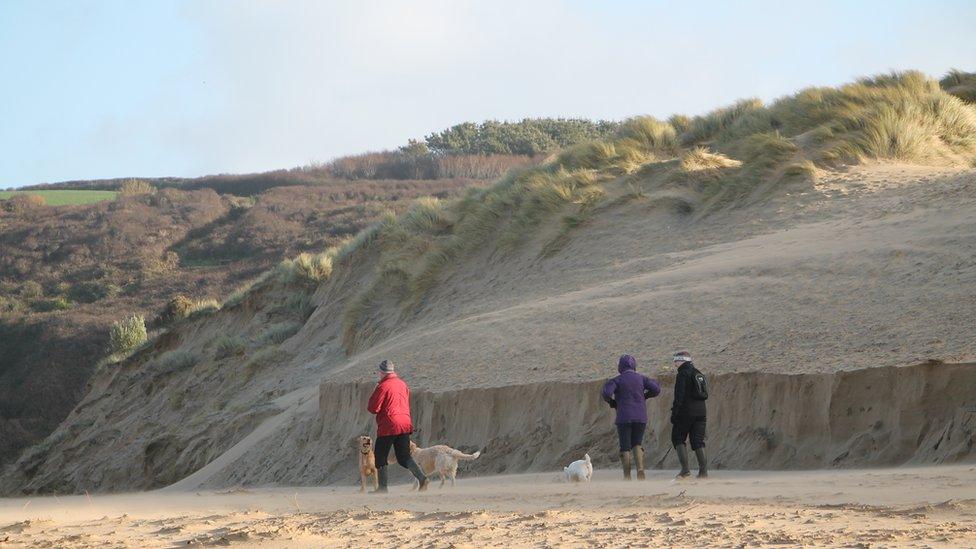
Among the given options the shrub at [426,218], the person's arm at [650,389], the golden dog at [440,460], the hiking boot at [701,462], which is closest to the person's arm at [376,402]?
the golden dog at [440,460]

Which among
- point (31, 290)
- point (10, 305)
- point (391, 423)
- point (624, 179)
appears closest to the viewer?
point (391, 423)

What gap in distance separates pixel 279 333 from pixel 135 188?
5793 centimetres

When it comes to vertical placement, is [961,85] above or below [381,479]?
above

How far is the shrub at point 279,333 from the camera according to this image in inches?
1235

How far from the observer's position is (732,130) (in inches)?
1229

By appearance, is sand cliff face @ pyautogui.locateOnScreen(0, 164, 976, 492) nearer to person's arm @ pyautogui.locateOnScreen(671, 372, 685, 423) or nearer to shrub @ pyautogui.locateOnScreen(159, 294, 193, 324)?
person's arm @ pyautogui.locateOnScreen(671, 372, 685, 423)

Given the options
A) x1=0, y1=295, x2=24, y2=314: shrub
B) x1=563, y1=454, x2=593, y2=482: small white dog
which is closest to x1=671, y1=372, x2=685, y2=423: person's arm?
x1=563, y1=454, x2=593, y2=482: small white dog

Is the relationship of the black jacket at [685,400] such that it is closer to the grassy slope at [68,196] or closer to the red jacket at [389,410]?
the red jacket at [389,410]

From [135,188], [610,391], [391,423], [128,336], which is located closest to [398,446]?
[391,423]

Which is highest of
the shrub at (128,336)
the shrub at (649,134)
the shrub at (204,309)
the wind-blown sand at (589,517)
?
the shrub at (649,134)

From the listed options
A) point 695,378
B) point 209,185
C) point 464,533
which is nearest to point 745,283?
point 695,378

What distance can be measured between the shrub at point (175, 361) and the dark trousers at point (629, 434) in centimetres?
1907

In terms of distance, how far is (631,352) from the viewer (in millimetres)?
18688

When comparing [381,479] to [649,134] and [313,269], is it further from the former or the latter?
[313,269]
